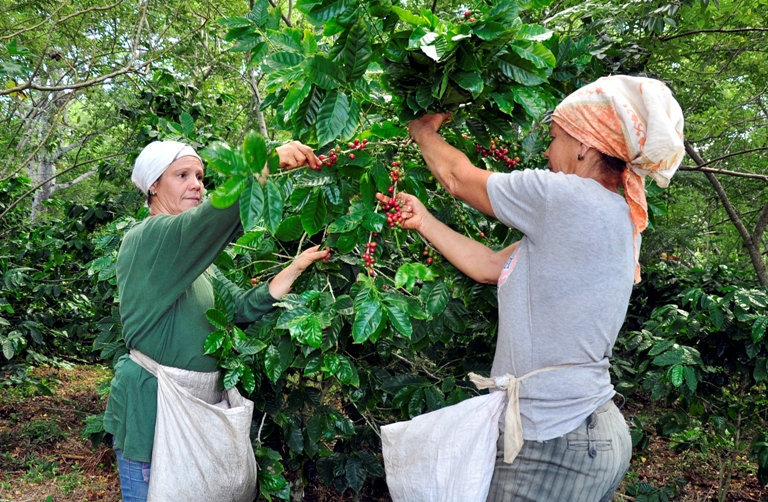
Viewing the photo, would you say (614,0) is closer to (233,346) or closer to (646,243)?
(646,243)

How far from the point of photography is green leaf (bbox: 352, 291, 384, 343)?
5.39ft

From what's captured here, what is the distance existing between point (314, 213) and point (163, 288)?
50 centimetres

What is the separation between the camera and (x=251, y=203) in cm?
128

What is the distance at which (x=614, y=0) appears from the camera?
148 inches

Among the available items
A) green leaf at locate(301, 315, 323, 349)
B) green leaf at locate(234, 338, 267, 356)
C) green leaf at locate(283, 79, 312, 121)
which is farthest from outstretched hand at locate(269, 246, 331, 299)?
green leaf at locate(283, 79, 312, 121)

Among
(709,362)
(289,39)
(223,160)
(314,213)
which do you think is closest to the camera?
(223,160)

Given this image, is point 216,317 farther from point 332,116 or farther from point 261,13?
point 261,13

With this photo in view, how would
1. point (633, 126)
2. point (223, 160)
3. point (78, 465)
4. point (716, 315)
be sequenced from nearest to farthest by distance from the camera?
point (223, 160) → point (633, 126) → point (716, 315) → point (78, 465)

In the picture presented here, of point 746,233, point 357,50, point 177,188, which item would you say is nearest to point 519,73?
point 357,50

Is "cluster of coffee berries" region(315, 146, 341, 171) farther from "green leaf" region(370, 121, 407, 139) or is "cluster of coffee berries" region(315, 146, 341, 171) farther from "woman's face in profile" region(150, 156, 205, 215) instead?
"woman's face in profile" region(150, 156, 205, 215)

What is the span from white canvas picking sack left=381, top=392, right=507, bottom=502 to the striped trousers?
7 centimetres

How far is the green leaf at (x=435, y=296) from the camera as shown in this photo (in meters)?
1.95

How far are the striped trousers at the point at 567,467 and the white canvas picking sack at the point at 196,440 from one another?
872 mm

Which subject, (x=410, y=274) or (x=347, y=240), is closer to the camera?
(x=410, y=274)
